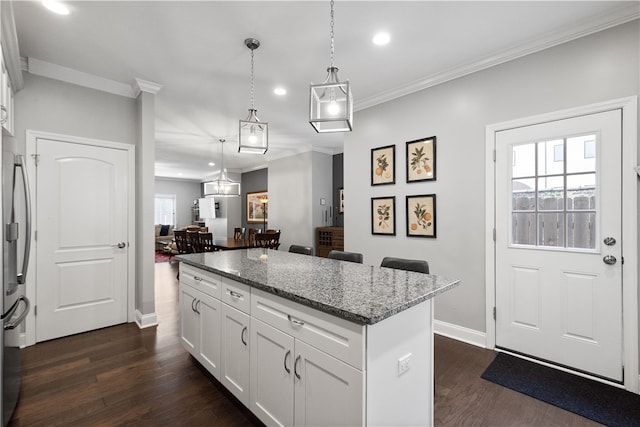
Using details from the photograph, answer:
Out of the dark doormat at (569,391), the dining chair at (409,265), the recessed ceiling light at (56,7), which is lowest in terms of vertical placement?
the dark doormat at (569,391)

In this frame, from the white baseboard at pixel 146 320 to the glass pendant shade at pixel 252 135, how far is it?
7.33 ft

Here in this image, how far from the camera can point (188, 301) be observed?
7.98 ft

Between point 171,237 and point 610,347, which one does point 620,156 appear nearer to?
point 610,347

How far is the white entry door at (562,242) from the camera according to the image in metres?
2.21

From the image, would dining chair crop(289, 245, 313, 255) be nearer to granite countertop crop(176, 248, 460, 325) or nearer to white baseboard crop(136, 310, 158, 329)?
granite countertop crop(176, 248, 460, 325)

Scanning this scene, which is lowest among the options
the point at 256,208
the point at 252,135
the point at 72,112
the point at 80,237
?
the point at 80,237

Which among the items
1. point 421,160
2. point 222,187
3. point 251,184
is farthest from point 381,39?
point 251,184

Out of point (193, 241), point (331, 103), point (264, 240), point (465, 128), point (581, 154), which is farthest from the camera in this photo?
point (264, 240)

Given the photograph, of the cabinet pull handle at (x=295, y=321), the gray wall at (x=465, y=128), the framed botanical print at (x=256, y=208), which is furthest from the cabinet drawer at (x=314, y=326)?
the framed botanical print at (x=256, y=208)

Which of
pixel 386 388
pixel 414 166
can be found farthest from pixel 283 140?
pixel 386 388

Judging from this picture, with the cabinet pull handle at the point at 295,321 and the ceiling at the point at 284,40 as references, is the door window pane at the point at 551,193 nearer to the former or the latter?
the ceiling at the point at 284,40

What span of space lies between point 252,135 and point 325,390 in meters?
2.06

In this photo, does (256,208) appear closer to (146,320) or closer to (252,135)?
(146,320)

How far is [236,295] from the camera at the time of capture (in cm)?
185
